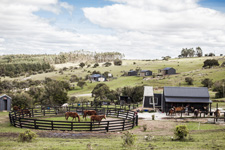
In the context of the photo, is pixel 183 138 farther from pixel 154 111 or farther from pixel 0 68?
pixel 0 68

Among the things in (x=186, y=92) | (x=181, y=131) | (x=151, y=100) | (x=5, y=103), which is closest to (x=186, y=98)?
(x=186, y=92)

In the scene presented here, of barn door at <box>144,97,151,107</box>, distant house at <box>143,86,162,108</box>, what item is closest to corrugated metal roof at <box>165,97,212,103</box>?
distant house at <box>143,86,162,108</box>

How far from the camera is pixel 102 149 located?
464 inches

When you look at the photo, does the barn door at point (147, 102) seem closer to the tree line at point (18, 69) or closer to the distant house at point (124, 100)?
the distant house at point (124, 100)

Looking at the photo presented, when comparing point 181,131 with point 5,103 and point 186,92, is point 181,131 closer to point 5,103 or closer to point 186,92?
point 186,92

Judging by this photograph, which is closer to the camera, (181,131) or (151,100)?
(181,131)

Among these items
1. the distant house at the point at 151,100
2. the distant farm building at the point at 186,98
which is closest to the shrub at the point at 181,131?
the distant farm building at the point at 186,98

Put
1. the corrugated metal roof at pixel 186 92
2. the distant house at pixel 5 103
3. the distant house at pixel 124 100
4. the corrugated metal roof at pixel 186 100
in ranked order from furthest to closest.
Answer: the distant house at pixel 124 100
the corrugated metal roof at pixel 186 92
the corrugated metal roof at pixel 186 100
the distant house at pixel 5 103

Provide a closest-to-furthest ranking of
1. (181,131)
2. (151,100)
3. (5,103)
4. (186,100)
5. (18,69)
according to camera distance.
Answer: (181,131) → (5,103) → (186,100) → (151,100) → (18,69)

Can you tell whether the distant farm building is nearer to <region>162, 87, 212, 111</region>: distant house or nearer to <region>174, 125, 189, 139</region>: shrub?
<region>162, 87, 212, 111</region>: distant house

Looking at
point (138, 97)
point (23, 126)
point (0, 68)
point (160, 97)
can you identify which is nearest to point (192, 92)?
point (160, 97)

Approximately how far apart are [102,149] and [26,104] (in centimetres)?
2741

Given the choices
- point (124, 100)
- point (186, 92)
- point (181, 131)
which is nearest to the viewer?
point (181, 131)

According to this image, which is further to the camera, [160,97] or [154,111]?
[160,97]
